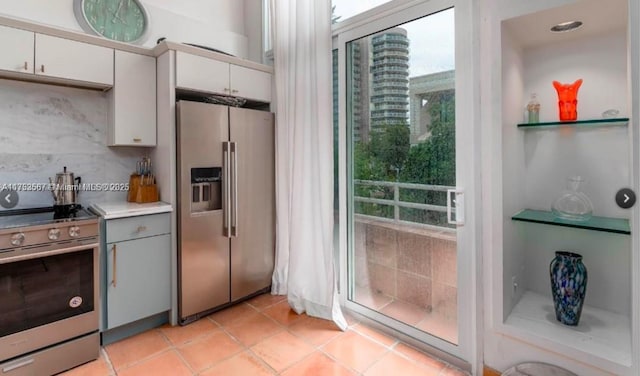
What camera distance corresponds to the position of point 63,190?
2240 millimetres

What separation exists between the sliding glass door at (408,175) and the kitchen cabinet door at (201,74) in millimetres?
1042

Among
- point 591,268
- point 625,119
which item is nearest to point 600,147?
point 625,119

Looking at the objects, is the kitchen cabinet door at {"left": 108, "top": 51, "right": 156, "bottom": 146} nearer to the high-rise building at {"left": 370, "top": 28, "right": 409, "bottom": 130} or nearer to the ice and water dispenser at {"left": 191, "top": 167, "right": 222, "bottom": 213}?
the ice and water dispenser at {"left": 191, "top": 167, "right": 222, "bottom": 213}

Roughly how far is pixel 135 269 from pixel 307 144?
1.60m

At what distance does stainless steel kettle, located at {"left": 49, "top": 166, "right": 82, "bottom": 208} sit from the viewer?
2221mm

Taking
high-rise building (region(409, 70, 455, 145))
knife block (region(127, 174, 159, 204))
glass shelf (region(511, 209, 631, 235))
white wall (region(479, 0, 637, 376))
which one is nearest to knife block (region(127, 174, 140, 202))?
knife block (region(127, 174, 159, 204))

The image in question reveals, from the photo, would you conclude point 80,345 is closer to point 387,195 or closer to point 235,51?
point 387,195

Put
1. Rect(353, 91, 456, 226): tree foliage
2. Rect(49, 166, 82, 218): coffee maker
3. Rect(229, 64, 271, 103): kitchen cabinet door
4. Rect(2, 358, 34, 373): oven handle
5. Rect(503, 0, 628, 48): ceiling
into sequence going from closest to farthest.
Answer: Rect(503, 0, 628, 48): ceiling, Rect(2, 358, 34, 373): oven handle, Rect(353, 91, 456, 226): tree foliage, Rect(49, 166, 82, 218): coffee maker, Rect(229, 64, 271, 103): kitchen cabinet door

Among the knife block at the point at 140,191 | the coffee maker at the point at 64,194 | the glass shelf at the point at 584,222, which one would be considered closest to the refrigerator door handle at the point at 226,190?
the knife block at the point at 140,191

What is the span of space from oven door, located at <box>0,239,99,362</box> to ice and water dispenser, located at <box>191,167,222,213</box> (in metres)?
0.73

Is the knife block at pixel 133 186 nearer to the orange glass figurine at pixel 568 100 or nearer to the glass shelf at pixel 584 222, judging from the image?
the glass shelf at pixel 584 222

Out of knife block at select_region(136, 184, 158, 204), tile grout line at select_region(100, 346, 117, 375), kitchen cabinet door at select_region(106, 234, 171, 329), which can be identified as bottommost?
tile grout line at select_region(100, 346, 117, 375)

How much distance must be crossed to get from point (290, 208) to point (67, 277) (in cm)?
158

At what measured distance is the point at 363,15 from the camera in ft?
7.68
